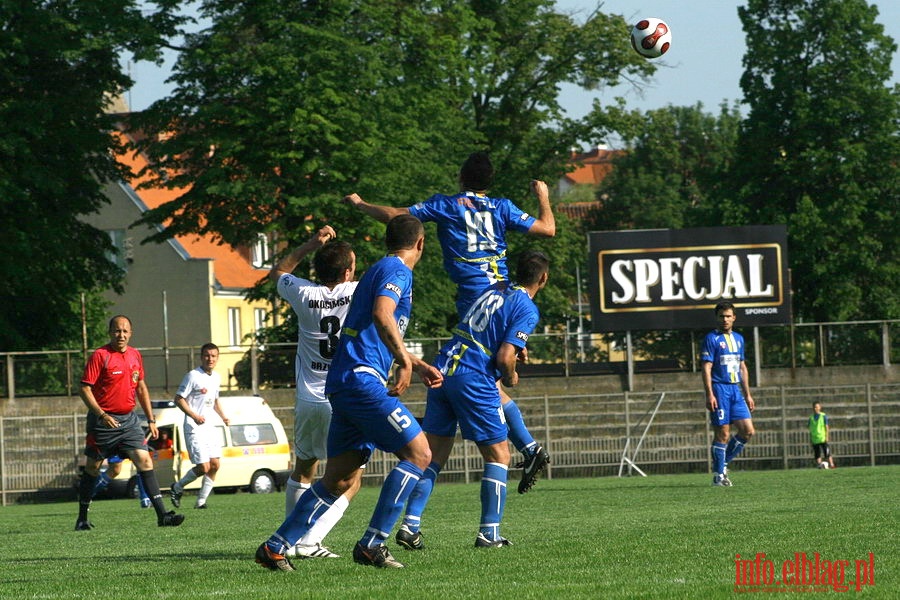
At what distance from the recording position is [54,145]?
129ft

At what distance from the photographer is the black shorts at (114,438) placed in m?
14.4

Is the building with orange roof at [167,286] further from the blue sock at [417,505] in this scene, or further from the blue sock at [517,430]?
the blue sock at [417,505]

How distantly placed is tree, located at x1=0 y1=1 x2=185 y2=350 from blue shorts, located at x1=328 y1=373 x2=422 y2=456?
1234 inches

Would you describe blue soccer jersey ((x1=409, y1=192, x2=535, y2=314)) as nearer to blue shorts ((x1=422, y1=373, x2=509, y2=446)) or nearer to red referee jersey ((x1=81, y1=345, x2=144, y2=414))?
blue shorts ((x1=422, y1=373, x2=509, y2=446))

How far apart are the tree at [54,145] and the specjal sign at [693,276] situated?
45.2 ft

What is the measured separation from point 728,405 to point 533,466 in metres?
8.73

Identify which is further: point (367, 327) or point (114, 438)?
point (114, 438)

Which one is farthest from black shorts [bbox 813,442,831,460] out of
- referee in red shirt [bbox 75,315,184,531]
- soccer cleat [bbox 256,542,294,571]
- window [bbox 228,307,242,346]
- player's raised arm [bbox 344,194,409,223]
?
window [bbox 228,307,242,346]

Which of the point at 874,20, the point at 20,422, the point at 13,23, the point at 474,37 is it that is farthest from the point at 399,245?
the point at 874,20

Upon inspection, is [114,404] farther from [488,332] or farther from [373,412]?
[373,412]

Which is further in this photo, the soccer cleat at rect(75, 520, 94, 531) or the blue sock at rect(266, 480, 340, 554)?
the soccer cleat at rect(75, 520, 94, 531)

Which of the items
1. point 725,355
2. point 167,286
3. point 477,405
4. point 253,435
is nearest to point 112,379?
point 477,405

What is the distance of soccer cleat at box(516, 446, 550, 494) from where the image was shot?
10008 mm

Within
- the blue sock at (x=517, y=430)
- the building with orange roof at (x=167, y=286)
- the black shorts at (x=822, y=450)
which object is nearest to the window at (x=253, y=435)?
the black shorts at (x=822, y=450)
